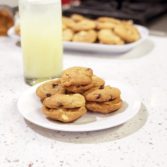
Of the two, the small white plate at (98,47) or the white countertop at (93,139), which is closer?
the white countertop at (93,139)

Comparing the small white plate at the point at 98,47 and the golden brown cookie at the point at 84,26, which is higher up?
the golden brown cookie at the point at 84,26

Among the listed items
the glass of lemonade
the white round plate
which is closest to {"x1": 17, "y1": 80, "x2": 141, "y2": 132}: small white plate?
the glass of lemonade

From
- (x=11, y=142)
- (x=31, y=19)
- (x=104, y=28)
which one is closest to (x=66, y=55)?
(x=104, y=28)

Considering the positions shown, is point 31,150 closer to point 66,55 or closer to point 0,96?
point 0,96

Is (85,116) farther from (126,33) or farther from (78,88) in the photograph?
(126,33)

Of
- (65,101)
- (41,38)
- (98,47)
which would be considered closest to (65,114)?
(65,101)

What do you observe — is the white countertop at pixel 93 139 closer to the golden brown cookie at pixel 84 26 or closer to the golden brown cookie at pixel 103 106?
the golden brown cookie at pixel 103 106

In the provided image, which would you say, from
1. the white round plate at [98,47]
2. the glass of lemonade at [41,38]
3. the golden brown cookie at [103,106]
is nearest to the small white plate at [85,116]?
the golden brown cookie at [103,106]

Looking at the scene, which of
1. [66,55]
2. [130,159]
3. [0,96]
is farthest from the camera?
[66,55]
